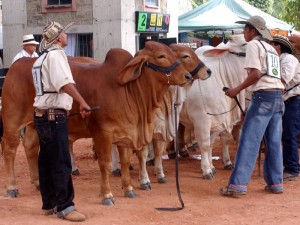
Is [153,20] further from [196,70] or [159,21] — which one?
[196,70]

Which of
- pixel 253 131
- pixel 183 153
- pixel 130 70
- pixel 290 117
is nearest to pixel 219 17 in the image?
pixel 183 153

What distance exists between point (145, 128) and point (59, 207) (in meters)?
1.41

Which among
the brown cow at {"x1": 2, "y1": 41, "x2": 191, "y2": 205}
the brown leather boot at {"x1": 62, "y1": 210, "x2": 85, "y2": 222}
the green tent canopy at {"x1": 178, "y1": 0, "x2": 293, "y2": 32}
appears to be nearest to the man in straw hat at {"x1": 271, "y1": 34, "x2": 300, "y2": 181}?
the brown cow at {"x1": 2, "y1": 41, "x2": 191, "y2": 205}

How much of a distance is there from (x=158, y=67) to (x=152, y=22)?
38.2 ft

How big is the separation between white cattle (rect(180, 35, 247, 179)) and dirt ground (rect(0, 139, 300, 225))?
0.58m

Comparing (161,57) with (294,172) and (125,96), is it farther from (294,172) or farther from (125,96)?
(294,172)

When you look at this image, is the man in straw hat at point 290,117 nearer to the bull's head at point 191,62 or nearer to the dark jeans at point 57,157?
the bull's head at point 191,62

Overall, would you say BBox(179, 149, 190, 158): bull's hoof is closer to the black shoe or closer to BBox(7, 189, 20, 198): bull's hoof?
the black shoe

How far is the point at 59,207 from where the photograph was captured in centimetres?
618

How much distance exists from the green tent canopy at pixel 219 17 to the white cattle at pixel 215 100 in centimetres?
1029

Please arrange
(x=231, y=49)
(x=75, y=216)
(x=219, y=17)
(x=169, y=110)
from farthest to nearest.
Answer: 1. (x=219, y=17)
2. (x=231, y=49)
3. (x=169, y=110)
4. (x=75, y=216)

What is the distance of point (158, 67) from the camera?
686cm

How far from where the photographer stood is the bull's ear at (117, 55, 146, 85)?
6.80m

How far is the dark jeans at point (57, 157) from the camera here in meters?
5.98
